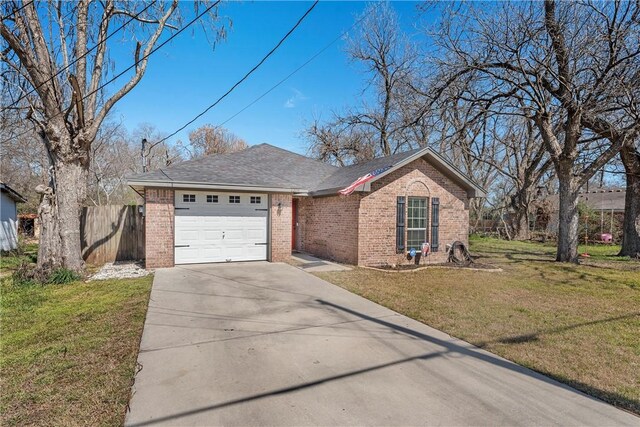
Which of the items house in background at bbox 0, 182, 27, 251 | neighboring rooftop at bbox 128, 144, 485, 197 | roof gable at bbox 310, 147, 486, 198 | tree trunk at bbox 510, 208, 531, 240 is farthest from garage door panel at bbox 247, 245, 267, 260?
tree trunk at bbox 510, 208, 531, 240

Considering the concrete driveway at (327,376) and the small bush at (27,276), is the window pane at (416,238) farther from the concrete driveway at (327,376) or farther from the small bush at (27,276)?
the small bush at (27,276)

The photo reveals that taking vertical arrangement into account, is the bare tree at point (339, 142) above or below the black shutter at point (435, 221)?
above

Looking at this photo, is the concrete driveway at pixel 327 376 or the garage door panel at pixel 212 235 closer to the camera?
the concrete driveway at pixel 327 376

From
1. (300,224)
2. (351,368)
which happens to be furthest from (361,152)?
(351,368)

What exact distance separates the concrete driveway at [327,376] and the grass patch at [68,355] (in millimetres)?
251

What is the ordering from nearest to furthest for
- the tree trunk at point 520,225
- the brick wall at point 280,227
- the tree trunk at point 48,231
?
the tree trunk at point 48,231 → the brick wall at point 280,227 → the tree trunk at point 520,225

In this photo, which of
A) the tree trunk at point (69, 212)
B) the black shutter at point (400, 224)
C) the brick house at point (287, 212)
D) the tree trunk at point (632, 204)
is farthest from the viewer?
the tree trunk at point (632, 204)

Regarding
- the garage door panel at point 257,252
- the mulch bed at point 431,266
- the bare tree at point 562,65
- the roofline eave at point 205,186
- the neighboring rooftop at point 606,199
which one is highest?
the bare tree at point 562,65

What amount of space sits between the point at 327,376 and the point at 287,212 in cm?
814

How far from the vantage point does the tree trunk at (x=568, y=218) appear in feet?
40.1

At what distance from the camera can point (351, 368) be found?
12.4ft

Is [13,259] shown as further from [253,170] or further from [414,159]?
[414,159]

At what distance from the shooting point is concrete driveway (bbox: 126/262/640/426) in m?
2.92

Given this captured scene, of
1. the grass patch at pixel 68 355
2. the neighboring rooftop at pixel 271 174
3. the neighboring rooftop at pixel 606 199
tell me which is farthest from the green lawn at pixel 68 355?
the neighboring rooftop at pixel 606 199
